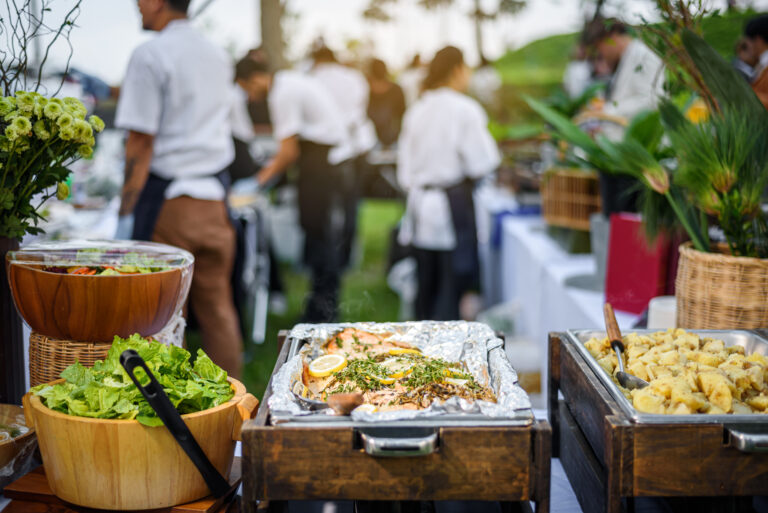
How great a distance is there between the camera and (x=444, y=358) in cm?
136

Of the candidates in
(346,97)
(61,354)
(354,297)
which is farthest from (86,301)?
(346,97)

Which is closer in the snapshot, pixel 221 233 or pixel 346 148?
pixel 221 233

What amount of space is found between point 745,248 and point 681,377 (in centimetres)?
63

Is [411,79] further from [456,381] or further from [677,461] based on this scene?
[677,461]

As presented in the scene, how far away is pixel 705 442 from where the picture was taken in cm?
98

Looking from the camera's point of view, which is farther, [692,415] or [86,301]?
[86,301]

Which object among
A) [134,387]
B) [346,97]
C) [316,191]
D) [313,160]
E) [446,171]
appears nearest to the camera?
[134,387]

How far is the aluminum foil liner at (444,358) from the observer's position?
1.00m

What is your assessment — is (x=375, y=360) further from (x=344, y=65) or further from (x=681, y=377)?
(x=344, y=65)

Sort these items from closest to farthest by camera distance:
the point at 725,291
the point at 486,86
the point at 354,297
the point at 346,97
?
the point at 725,291 < the point at 354,297 < the point at 346,97 < the point at 486,86

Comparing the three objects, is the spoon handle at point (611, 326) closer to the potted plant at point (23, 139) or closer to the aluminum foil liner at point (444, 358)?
the aluminum foil liner at point (444, 358)

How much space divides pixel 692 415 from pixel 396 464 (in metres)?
0.40

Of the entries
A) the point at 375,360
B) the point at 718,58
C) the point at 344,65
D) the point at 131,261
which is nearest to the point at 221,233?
the point at 131,261

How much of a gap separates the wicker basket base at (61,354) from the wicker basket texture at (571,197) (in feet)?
7.02
